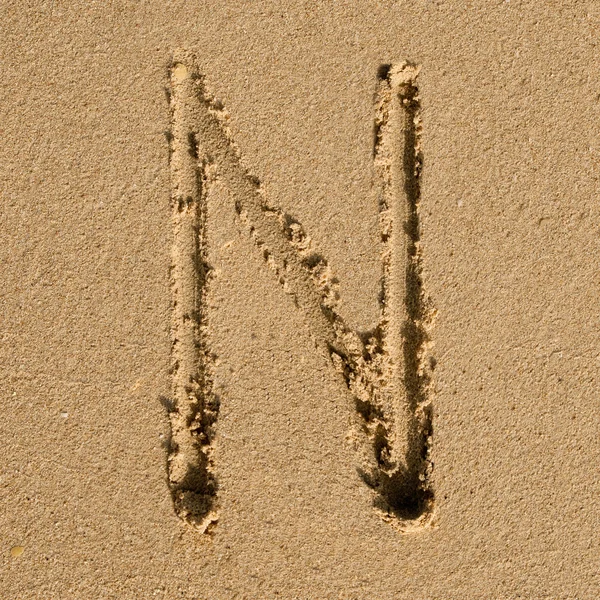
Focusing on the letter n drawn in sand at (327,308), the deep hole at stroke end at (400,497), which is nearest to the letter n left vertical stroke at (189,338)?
the letter n drawn in sand at (327,308)

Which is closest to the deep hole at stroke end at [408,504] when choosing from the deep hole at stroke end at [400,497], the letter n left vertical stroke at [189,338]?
the deep hole at stroke end at [400,497]

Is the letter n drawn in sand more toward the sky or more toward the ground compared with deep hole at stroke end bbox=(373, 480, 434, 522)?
Result: more toward the sky

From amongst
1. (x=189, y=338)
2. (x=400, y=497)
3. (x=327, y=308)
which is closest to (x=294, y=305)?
(x=327, y=308)

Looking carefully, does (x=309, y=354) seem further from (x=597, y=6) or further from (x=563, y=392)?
(x=597, y=6)

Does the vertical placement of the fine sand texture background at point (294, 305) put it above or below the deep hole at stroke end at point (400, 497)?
above

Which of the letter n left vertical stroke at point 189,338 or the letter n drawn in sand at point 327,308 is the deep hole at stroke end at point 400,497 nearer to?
the letter n drawn in sand at point 327,308

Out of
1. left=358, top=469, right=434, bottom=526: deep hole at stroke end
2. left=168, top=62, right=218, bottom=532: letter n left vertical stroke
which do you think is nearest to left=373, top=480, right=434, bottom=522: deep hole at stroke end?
left=358, top=469, right=434, bottom=526: deep hole at stroke end

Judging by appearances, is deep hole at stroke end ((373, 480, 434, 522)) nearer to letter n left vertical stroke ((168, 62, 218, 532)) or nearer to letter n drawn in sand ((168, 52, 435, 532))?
letter n drawn in sand ((168, 52, 435, 532))

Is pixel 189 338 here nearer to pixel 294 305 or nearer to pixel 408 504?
pixel 294 305
